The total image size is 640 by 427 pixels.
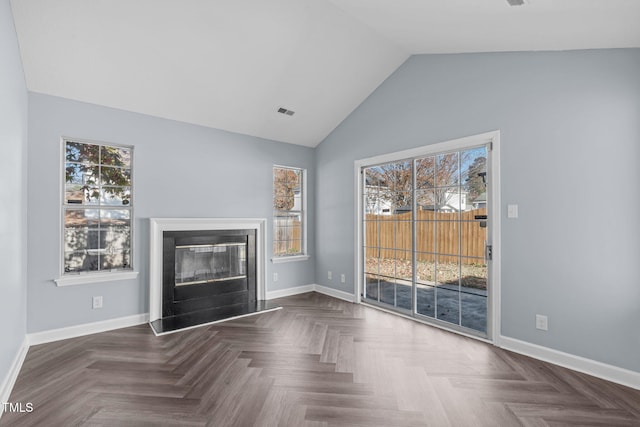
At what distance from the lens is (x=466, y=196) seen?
11.3 feet

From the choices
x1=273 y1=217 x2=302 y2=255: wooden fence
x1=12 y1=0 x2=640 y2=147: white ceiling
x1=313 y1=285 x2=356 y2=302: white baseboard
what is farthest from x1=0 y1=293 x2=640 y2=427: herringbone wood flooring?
x1=12 y1=0 x2=640 y2=147: white ceiling

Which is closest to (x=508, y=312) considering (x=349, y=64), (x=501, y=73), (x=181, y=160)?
(x=501, y=73)

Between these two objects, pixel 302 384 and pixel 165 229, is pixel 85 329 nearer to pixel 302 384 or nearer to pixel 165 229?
pixel 165 229

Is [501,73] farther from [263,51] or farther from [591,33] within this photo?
[263,51]

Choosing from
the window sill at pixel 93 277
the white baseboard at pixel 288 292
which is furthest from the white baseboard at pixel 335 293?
the window sill at pixel 93 277

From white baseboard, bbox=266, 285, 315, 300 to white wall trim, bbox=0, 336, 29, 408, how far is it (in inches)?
109

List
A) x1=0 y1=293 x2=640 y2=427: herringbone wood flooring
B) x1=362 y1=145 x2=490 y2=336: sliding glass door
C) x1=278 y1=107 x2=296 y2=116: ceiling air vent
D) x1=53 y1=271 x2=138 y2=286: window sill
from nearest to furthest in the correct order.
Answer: x1=0 y1=293 x2=640 y2=427: herringbone wood flooring
x1=53 y1=271 x2=138 y2=286: window sill
x1=362 y1=145 x2=490 y2=336: sliding glass door
x1=278 y1=107 x2=296 y2=116: ceiling air vent

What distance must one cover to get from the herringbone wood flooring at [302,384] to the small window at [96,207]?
85cm

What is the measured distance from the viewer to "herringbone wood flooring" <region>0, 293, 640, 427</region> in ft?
6.51

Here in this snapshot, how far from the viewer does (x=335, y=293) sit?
16.5 feet

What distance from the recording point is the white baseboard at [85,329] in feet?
10.3

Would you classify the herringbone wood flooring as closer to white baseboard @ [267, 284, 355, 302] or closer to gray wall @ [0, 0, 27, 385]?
gray wall @ [0, 0, 27, 385]

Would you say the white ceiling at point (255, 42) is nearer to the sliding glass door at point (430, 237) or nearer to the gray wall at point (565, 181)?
the gray wall at point (565, 181)

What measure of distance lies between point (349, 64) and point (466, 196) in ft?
7.11
